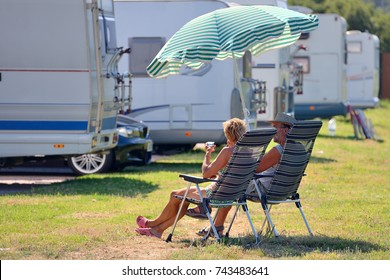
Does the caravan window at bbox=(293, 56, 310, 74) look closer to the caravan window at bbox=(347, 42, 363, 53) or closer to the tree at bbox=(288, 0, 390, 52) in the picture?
the caravan window at bbox=(347, 42, 363, 53)

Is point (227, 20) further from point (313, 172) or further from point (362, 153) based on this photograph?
point (362, 153)

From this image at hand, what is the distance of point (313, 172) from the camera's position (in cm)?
1680

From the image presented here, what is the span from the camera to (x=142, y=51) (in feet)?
59.6

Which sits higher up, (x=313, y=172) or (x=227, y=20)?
(x=227, y=20)

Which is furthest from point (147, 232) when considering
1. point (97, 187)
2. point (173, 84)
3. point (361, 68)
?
point (361, 68)

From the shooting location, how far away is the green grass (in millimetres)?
8883

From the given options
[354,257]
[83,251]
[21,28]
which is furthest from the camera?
[21,28]

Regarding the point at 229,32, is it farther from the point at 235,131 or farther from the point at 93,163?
the point at 93,163

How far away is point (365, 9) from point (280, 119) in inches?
1638

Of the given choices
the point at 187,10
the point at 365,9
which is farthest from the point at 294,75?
the point at 365,9

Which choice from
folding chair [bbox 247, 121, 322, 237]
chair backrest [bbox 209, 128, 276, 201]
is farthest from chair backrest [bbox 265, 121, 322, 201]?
chair backrest [bbox 209, 128, 276, 201]

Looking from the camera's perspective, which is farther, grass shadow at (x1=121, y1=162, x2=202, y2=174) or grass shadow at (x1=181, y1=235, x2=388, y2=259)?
grass shadow at (x1=121, y1=162, x2=202, y2=174)

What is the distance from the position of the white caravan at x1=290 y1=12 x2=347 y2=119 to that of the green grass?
9.75 meters

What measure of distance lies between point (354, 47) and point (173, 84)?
60.6ft
